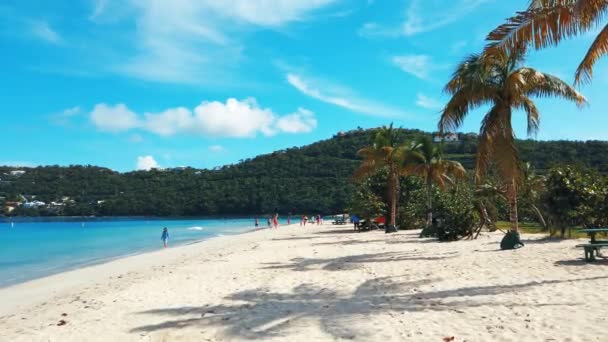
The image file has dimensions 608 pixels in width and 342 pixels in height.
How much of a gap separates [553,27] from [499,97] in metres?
4.69

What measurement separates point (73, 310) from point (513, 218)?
1062cm

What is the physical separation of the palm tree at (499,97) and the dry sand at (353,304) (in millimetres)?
2357

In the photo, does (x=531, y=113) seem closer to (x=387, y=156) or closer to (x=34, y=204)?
(x=387, y=156)

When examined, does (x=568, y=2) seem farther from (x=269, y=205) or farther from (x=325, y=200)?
(x=269, y=205)

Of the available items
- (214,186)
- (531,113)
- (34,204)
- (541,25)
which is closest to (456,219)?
(531,113)

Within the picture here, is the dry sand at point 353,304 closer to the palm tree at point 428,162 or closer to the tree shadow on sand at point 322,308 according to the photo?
the tree shadow on sand at point 322,308

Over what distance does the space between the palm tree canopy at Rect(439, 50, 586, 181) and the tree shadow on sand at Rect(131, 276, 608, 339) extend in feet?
15.2

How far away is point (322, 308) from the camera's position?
6.87 m

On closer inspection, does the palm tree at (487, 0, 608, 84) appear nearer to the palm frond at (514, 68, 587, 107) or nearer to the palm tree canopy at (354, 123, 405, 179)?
the palm frond at (514, 68, 587, 107)

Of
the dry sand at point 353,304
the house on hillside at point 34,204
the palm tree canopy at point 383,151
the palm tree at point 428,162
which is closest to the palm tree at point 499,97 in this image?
the dry sand at point 353,304

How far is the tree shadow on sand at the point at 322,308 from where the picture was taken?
19.5 ft

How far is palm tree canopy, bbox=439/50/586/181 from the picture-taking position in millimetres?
11547

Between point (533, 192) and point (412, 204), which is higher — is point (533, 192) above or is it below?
above

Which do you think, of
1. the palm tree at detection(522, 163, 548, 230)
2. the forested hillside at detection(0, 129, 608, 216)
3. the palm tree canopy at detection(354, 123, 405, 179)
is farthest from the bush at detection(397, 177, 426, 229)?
the forested hillside at detection(0, 129, 608, 216)
